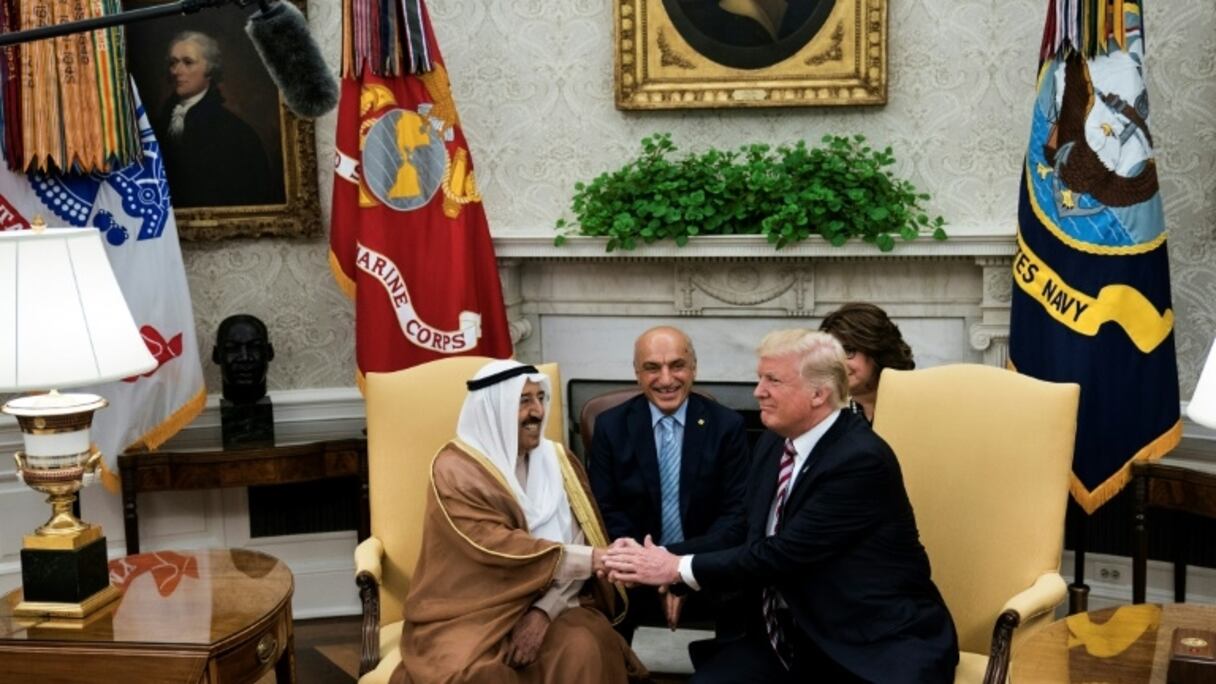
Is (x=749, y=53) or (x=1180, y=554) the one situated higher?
(x=749, y=53)

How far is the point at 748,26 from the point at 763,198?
2.30ft

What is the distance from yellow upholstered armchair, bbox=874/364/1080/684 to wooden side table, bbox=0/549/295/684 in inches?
68.5

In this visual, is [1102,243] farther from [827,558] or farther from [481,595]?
[481,595]

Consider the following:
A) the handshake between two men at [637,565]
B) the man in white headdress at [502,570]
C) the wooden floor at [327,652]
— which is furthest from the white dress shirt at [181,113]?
the handshake between two men at [637,565]

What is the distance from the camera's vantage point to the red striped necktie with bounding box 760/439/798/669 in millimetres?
3250

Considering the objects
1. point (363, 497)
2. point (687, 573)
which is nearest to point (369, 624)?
point (687, 573)

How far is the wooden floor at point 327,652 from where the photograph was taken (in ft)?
15.5

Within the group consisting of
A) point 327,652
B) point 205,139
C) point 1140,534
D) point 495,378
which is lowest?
point 327,652

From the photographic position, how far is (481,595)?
340 centimetres

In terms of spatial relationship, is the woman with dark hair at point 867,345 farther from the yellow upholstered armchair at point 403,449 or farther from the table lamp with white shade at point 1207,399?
the table lamp with white shade at point 1207,399

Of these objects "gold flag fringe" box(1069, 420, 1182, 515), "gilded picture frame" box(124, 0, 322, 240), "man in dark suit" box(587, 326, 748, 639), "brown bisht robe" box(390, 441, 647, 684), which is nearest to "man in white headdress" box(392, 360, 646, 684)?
"brown bisht robe" box(390, 441, 647, 684)

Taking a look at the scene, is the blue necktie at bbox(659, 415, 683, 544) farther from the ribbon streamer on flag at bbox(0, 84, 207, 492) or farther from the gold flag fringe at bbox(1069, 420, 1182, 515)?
the ribbon streamer on flag at bbox(0, 84, 207, 492)

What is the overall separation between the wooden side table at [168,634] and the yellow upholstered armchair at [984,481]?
1.74m

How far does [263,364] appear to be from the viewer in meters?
5.09
